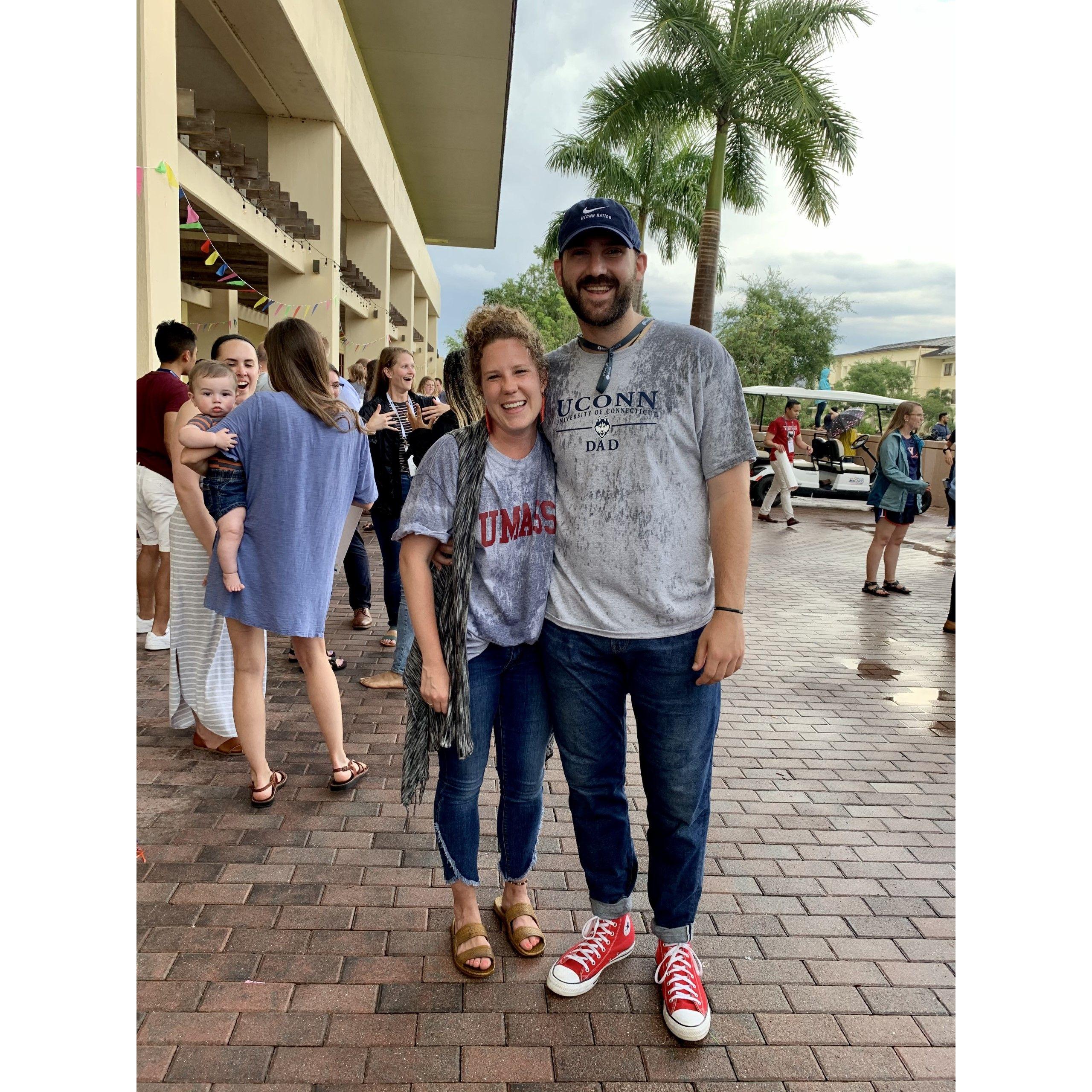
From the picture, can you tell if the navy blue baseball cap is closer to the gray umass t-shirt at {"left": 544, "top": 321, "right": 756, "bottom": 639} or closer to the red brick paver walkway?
the gray umass t-shirt at {"left": 544, "top": 321, "right": 756, "bottom": 639}

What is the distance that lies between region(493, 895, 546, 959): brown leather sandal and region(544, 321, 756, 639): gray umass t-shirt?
1083mm

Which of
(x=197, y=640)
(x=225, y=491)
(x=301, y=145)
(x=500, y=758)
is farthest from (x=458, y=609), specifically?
(x=301, y=145)

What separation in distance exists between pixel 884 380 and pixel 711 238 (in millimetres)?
62285

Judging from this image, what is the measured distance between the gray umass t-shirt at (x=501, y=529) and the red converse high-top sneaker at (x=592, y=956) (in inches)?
38.5

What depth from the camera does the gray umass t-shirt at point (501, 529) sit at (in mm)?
2350

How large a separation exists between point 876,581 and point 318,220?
9.46 metres

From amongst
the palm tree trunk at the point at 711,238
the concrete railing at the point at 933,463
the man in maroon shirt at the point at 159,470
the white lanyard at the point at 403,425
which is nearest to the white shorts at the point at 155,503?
the man in maroon shirt at the point at 159,470

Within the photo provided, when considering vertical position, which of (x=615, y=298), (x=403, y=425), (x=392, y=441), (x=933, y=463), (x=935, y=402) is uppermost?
(x=935, y=402)

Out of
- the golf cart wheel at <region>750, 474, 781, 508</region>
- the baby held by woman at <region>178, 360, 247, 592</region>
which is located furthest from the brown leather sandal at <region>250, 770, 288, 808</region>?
the golf cart wheel at <region>750, 474, 781, 508</region>

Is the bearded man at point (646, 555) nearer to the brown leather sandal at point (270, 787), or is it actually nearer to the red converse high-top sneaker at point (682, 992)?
the red converse high-top sneaker at point (682, 992)

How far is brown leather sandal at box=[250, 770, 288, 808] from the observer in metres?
3.56

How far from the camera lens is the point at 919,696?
579 cm

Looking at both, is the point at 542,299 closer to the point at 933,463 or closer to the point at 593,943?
the point at 933,463

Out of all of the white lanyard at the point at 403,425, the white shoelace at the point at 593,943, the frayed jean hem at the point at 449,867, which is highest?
the white lanyard at the point at 403,425
